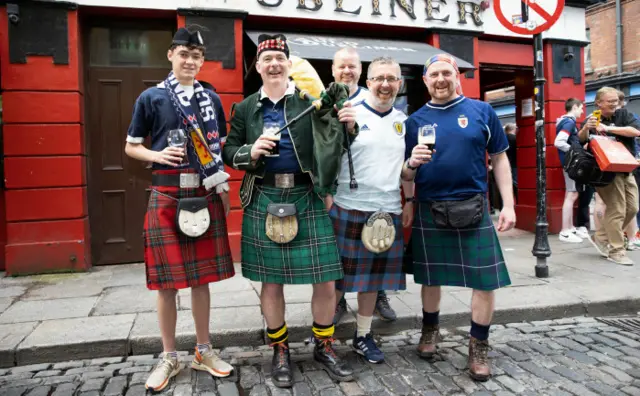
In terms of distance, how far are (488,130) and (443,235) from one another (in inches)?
28.9

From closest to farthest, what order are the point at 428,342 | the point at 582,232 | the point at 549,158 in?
the point at 428,342 → the point at 582,232 → the point at 549,158

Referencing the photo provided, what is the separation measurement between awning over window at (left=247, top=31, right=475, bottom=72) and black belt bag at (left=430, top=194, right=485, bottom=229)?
11.2 feet

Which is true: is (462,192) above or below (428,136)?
below

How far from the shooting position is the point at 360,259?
3.23 meters

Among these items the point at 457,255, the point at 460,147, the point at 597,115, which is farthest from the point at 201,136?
the point at 597,115

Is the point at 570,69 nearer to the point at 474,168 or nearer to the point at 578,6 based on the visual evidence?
the point at 578,6

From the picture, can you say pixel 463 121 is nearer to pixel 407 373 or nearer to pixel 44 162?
pixel 407 373

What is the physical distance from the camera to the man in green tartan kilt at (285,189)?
290cm

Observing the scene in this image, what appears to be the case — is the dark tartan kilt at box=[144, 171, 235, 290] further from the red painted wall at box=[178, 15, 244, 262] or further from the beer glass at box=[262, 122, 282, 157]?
the red painted wall at box=[178, 15, 244, 262]

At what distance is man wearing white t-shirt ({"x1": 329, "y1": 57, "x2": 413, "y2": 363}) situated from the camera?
10.3 ft

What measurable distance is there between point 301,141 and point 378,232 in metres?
0.77

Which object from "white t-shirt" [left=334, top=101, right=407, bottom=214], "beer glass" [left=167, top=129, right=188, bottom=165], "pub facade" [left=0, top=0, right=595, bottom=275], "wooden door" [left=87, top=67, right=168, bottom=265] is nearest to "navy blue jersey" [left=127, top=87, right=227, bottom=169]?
Result: "beer glass" [left=167, top=129, right=188, bottom=165]

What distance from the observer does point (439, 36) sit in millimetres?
7434

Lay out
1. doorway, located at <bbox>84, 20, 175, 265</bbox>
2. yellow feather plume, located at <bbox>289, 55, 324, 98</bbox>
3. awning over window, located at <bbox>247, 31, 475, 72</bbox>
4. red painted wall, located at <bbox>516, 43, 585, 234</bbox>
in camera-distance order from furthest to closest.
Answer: red painted wall, located at <bbox>516, 43, 585, 234</bbox>
doorway, located at <bbox>84, 20, 175, 265</bbox>
awning over window, located at <bbox>247, 31, 475, 72</bbox>
yellow feather plume, located at <bbox>289, 55, 324, 98</bbox>
